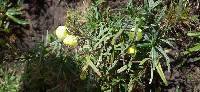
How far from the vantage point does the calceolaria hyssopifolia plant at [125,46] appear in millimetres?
3357

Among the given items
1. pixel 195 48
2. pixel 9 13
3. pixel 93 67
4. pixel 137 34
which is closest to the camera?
pixel 137 34

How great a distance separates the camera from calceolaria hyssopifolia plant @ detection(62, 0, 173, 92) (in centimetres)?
336

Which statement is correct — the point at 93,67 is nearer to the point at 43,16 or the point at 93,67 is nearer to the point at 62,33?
the point at 62,33

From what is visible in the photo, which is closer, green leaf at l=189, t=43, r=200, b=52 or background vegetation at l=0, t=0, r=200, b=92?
background vegetation at l=0, t=0, r=200, b=92

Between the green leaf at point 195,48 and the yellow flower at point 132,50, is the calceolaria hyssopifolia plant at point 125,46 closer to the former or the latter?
the yellow flower at point 132,50

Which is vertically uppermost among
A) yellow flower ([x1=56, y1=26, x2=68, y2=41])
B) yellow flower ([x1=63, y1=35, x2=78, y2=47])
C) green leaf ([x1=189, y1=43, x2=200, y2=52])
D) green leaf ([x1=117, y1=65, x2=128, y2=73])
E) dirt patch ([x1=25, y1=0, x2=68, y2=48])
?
dirt patch ([x1=25, y1=0, x2=68, y2=48])

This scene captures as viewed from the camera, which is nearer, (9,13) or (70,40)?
(70,40)

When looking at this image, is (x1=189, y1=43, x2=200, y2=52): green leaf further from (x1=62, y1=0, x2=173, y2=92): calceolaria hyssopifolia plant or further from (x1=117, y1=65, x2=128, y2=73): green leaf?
(x1=117, y1=65, x2=128, y2=73): green leaf

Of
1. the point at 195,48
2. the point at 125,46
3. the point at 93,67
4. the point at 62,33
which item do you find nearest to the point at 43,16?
the point at 62,33

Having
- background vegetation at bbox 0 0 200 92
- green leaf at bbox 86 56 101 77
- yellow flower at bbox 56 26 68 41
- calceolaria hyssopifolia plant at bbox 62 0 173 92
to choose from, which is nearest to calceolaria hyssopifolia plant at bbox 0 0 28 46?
background vegetation at bbox 0 0 200 92

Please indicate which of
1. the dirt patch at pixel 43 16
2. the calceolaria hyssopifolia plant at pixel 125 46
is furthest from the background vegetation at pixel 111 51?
the dirt patch at pixel 43 16

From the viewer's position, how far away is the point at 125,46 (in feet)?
11.1

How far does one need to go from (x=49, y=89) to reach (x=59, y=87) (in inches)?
3.9

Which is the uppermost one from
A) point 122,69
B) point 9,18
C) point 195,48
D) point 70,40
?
point 9,18
